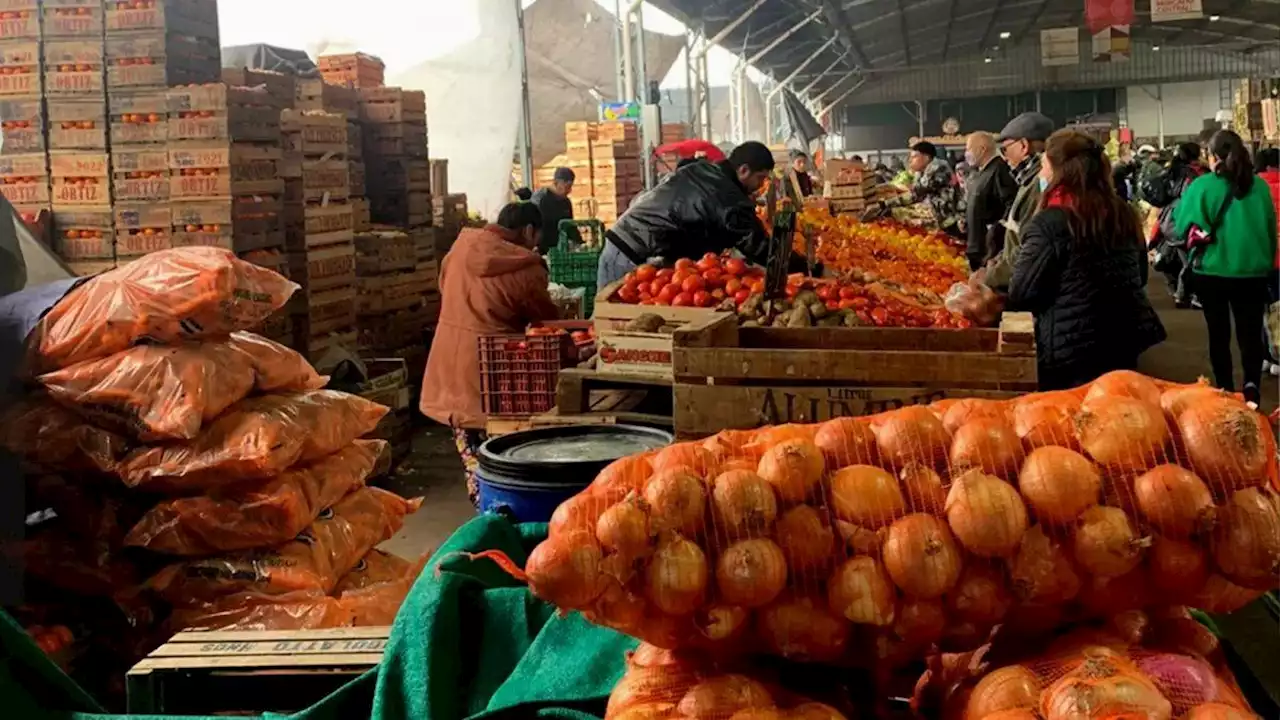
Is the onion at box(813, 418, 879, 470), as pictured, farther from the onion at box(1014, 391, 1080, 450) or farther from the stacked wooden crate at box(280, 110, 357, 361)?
the stacked wooden crate at box(280, 110, 357, 361)

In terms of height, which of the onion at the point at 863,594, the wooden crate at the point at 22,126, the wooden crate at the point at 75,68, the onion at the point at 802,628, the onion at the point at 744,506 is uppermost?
the wooden crate at the point at 75,68

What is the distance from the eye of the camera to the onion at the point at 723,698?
1264 millimetres

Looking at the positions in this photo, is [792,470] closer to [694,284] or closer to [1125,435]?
[1125,435]

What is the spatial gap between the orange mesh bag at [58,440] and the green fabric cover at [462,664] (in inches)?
74.6

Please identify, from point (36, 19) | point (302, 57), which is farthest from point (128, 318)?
point (302, 57)

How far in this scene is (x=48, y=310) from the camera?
12.3ft

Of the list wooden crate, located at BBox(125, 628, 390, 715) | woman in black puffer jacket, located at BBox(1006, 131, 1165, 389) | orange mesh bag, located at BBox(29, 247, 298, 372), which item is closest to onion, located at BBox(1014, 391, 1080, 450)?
wooden crate, located at BBox(125, 628, 390, 715)

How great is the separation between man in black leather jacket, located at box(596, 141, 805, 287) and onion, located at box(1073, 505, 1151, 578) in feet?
16.4

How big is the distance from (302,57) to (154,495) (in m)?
7.78

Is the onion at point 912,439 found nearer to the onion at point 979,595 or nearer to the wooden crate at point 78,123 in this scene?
the onion at point 979,595

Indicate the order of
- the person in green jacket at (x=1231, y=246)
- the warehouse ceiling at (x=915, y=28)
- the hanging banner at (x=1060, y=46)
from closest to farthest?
1. the person in green jacket at (x=1231, y=246)
2. the hanging banner at (x=1060, y=46)
3. the warehouse ceiling at (x=915, y=28)

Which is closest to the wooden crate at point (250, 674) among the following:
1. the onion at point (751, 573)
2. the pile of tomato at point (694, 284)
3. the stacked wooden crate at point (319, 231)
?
the onion at point (751, 573)

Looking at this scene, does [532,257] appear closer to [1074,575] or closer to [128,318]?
[128,318]

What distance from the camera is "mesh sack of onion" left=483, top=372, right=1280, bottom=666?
129 centimetres
